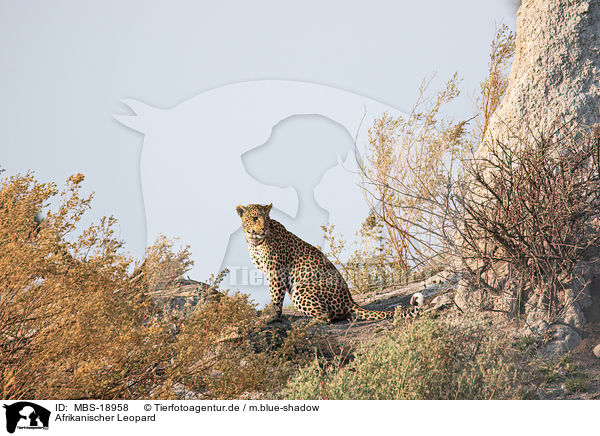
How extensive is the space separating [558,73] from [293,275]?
7.75 ft

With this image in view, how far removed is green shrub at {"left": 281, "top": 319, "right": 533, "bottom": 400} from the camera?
291 centimetres

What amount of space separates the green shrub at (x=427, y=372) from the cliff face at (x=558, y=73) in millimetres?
1493

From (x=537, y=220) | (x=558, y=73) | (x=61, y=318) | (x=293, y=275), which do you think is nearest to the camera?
(x=61, y=318)

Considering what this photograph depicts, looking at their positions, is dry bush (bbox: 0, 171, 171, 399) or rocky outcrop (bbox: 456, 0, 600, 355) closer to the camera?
dry bush (bbox: 0, 171, 171, 399)

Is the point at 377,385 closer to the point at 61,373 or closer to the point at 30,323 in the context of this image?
the point at 61,373

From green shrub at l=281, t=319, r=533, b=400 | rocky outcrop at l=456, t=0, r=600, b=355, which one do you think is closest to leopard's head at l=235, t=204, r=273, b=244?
green shrub at l=281, t=319, r=533, b=400

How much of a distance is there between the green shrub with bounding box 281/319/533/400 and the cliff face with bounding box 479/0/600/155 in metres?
1.49

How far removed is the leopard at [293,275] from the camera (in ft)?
14.1

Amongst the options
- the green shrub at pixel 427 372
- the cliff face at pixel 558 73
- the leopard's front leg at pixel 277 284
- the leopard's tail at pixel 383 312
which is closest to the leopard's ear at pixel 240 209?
the leopard's front leg at pixel 277 284

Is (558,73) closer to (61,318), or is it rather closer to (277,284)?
(277,284)
